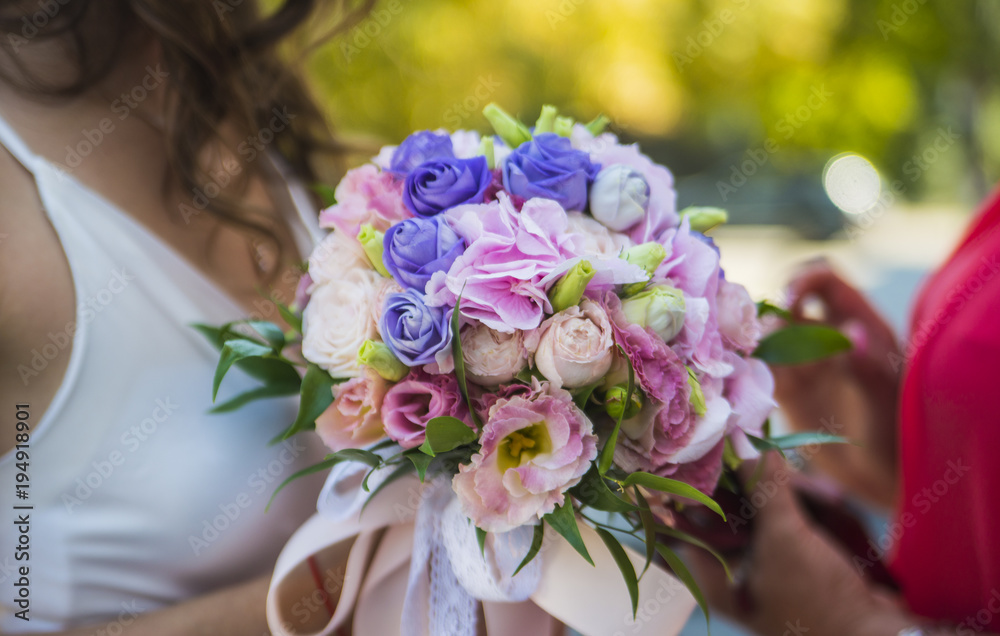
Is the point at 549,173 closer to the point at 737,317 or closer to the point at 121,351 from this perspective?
the point at 737,317

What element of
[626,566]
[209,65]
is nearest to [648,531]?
[626,566]

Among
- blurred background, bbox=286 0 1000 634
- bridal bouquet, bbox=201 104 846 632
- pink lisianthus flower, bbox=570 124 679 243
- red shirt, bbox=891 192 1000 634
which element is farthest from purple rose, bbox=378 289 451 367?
blurred background, bbox=286 0 1000 634

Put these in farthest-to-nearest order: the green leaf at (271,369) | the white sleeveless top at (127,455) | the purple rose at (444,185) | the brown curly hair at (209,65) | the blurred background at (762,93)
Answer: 1. the blurred background at (762,93)
2. the brown curly hair at (209,65)
3. the white sleeveless top at (127,455)
4. the green leaf at (271,369)
5. the purple rose at (444,185)

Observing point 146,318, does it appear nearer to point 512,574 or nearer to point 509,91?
point 512,574

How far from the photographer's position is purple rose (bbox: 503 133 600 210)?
1.00m

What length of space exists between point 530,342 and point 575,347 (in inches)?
2.6

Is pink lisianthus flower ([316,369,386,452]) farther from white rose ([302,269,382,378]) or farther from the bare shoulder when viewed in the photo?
the bare shoulder

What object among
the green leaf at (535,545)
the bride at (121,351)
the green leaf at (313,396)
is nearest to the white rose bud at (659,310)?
the green leaf at (535,545)

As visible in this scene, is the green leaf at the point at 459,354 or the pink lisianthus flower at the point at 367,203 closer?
the green leaf at the point at 459,354

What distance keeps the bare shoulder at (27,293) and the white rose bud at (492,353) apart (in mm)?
764

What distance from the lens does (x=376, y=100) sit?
29.8 feet

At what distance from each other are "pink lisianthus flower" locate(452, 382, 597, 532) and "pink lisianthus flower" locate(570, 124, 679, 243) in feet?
1.01

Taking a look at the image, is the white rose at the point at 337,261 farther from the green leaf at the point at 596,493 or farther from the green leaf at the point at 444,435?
the green leaf at the point at 596,493

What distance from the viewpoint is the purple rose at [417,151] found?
3.49ft
